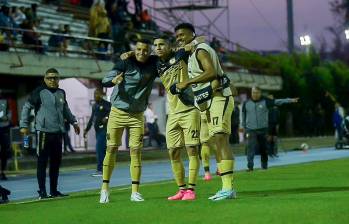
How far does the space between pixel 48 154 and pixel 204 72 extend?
4.13 m

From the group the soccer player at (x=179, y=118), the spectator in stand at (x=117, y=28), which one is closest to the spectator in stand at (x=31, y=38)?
the spectator in stand at (x=117, y=28)

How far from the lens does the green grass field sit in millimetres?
10438

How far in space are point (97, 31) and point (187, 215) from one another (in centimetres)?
2731

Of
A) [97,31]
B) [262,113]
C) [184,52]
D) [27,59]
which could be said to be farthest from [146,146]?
[184,52]

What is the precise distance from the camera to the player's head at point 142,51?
1341cm

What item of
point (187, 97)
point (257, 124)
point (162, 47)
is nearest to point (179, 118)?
point (187, 97)

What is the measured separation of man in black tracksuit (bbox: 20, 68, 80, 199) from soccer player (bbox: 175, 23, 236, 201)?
3.50 meters

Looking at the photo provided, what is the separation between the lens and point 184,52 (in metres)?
13.3

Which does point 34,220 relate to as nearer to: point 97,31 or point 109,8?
point 97,31

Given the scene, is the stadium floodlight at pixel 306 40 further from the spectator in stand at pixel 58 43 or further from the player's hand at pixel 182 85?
the player's hand at pixel 182 85

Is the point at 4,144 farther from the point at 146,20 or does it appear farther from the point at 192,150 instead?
the point at 146,20

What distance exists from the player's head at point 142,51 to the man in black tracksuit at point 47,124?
8.78 feet

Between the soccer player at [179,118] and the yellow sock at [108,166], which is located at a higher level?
the soccer player at [179,118]

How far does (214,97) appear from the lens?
508 inches
